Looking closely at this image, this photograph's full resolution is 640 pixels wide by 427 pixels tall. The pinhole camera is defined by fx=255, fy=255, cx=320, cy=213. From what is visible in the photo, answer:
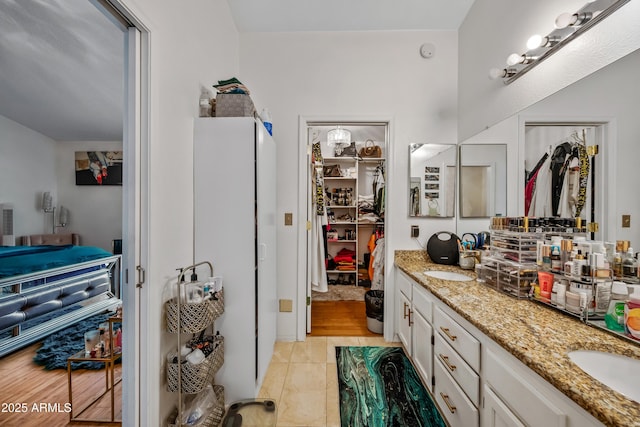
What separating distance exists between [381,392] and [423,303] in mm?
661

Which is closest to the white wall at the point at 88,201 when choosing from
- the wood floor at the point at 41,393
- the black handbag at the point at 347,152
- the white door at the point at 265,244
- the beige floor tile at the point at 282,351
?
the white door at the point at 265,244

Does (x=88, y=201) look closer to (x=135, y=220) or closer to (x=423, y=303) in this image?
(x=135, y=220)

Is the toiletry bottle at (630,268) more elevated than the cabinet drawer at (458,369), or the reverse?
the toiletry bottle at (630,268)

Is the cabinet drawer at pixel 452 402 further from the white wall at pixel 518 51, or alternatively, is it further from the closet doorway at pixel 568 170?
the white wall at pixel 518 51

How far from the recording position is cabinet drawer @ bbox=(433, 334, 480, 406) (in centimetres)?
110

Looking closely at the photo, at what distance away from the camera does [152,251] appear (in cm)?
119

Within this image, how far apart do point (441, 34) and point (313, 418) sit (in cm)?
319

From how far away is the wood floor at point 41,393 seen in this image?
134cm

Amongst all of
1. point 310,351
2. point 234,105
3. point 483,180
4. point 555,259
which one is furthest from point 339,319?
point 234,105

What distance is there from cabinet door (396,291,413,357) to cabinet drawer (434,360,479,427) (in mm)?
482

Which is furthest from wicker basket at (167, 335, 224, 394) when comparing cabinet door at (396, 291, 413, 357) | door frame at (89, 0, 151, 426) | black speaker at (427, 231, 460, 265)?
black speaker at (427, 231, 460, 265)

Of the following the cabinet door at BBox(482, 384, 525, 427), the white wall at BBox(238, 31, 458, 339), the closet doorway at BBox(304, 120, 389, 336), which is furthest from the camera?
the closet doorway at BBox(304, 120, 389, 336)

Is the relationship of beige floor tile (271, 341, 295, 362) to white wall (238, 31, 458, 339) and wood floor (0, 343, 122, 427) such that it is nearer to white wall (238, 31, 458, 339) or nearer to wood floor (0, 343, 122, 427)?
white wall (238, 31, 458, 339)

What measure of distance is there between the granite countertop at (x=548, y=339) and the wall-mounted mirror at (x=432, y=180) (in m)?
0.94
